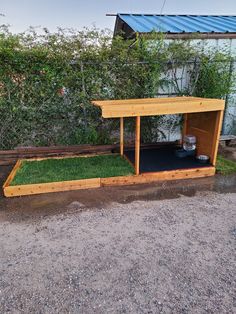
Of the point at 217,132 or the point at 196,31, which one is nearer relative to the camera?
the point at 217,132

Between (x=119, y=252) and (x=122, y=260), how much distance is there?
113mm

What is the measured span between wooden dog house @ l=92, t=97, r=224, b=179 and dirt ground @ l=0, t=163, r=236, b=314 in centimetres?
54

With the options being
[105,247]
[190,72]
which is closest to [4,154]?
[105,247]

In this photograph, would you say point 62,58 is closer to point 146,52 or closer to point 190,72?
point 146,52

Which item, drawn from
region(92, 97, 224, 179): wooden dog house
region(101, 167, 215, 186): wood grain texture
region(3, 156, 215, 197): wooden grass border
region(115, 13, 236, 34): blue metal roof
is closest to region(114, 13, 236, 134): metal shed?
region(115, 13, 236, 34): blue metal roof

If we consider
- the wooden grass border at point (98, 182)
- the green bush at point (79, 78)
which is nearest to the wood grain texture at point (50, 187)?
the wooden grass border at point (98, 182)

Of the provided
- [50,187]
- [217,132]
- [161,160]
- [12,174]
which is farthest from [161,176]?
[12,174]

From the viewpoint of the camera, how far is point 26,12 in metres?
6.88

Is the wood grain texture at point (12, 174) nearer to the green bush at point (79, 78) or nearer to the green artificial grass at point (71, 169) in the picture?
the green artificial grass at point (71, 169)

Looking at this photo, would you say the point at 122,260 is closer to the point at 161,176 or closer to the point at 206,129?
the point at 161,176

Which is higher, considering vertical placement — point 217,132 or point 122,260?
point 217,132

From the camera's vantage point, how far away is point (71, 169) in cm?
409

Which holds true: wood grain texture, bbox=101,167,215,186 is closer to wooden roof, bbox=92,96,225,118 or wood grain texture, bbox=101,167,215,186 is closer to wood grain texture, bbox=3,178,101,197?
wood grain texture, bbox=3,178,101,197

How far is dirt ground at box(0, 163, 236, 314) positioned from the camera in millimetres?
1809
